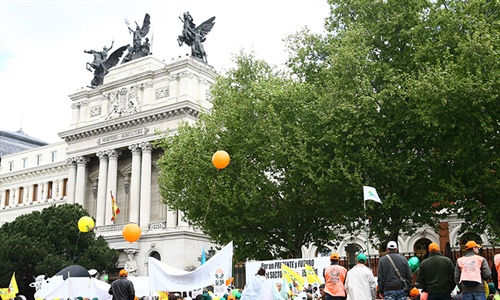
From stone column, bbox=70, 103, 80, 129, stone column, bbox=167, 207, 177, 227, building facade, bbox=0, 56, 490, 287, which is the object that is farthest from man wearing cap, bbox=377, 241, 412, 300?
stone column, bbox=70, 103, 80, 129

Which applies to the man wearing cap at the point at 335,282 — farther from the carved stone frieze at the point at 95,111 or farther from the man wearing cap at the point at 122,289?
the carved stone frieze at the point at 95,111

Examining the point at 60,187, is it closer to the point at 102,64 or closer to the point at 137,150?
the point at 102,64

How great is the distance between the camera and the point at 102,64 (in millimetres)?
59969

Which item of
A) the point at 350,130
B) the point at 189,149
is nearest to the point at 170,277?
the point at 350,130

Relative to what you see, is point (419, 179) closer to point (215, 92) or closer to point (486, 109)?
point (486, 109)

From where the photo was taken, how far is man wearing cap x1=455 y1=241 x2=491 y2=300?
11.8 metres

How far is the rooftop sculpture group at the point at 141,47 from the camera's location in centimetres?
5353

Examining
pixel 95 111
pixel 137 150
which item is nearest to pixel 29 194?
pixel 95 111

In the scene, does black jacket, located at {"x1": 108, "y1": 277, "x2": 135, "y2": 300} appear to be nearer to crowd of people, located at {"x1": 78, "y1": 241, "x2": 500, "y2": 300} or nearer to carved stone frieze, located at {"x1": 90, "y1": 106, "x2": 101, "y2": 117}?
crowd of people, located at {"x1": 78, "y1": 241, "x2": 500, "y2": 300}

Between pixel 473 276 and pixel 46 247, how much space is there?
36.3 metres

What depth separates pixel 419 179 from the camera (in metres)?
26.4

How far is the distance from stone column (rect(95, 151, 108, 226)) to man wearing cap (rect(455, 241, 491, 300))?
44733 mm

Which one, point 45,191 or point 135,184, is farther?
point 45,191

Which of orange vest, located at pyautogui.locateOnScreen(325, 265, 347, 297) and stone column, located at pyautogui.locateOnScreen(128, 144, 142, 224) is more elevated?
stone column, located at pyautogui.locateOnScreen(128, 144, 142, 224)
